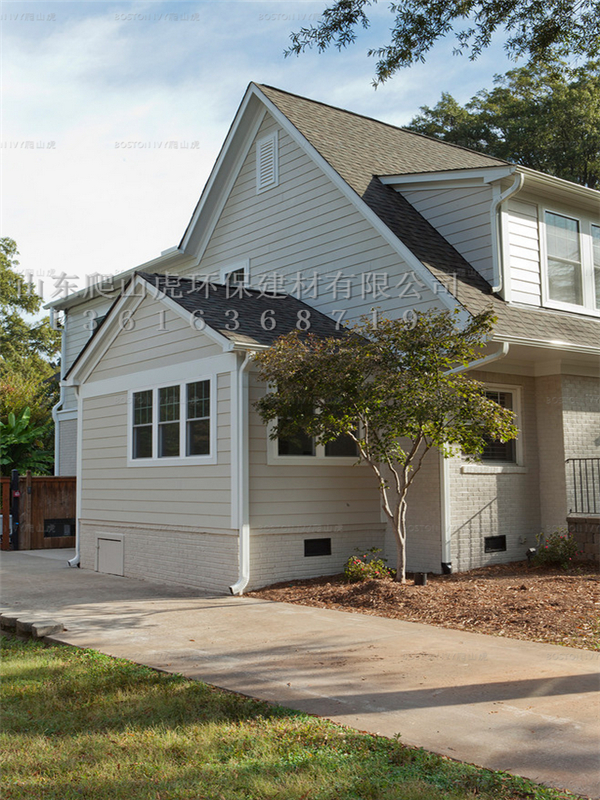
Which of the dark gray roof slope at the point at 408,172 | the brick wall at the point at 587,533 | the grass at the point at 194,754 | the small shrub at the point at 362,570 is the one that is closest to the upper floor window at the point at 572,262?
the dark gray roof slope at the point at 408,172

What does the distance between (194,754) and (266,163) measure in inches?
505

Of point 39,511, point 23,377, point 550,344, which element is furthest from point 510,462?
point 23,377

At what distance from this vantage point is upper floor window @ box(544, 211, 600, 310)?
1289 centimetres

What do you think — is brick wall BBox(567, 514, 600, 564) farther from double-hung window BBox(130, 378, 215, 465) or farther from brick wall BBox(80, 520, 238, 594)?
double-hung window BBox(130, 378, 215, 465)

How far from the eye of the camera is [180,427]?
12.0 metres

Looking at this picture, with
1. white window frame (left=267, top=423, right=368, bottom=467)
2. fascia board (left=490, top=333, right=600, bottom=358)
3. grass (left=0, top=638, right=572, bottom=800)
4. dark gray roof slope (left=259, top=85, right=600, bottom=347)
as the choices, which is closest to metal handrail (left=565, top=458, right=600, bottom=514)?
fascia board (left=490, top=333, right=600, bottom=358)

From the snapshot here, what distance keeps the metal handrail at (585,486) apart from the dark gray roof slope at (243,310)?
14.9 feet

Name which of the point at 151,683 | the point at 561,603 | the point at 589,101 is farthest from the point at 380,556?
the point at 589,101

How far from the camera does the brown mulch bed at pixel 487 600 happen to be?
7.93 metres

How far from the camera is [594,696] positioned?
18.1 feet

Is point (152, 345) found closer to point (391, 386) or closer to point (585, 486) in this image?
point (391, 386)

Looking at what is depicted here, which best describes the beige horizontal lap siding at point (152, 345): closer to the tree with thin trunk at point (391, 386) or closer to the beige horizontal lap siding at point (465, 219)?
the tree with thin trunk at point (391, 386)

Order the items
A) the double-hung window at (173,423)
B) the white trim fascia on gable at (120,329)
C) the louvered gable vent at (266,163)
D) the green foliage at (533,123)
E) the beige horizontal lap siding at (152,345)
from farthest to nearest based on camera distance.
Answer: the green foliage at (533,123)
the louvered gable vent at (266,163)
the beige horizontal lap siding at (152,345)
the double-hung window at (173,423)
the white trim fascia on gable at (120,329)

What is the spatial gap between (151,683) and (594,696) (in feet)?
11.0
